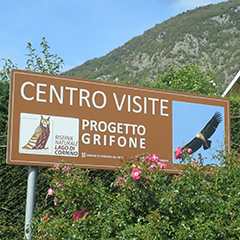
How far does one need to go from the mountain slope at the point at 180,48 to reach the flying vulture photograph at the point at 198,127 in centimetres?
5704

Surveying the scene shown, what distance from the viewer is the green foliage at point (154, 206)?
3.51 m

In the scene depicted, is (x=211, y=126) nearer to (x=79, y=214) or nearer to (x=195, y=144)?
(x=195, y=144)

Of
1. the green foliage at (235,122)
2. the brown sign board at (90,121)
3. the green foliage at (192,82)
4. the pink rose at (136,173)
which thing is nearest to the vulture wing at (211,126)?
the brown sign board at (90,121)

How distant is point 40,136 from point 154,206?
2140mm

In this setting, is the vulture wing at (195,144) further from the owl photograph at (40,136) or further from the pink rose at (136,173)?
the pink rose at (136,173)

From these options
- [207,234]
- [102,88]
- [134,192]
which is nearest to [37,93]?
[102,88]

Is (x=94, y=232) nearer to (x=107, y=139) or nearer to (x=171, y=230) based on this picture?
(x=171, y=230)

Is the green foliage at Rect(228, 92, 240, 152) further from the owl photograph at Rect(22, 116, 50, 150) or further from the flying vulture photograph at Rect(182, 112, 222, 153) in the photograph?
the owl photograph at Rect(22, 116, 50, 150)

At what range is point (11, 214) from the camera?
5410 millimetres

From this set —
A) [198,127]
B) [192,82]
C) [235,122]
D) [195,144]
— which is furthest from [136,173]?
[192,82]

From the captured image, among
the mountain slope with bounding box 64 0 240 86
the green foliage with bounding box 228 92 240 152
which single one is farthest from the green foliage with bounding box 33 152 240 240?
the mountain slope with bounding box 64 0 240 86

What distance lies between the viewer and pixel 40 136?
5230mm

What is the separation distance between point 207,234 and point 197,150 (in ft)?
10.3

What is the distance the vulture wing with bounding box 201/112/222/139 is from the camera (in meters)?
6.52
